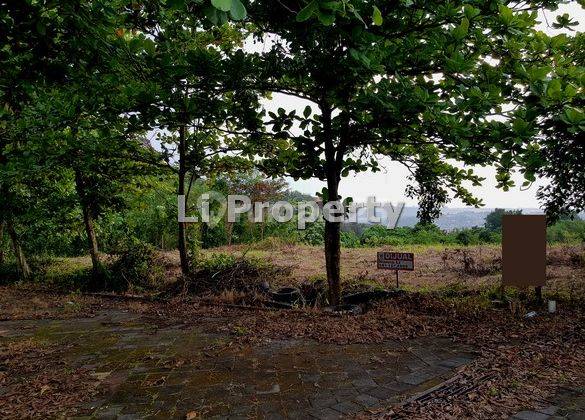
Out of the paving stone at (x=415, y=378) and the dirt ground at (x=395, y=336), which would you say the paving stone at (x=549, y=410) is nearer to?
the dirt ground at (x=395, y=336)

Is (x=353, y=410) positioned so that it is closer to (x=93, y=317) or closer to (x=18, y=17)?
(x=18, y=17)

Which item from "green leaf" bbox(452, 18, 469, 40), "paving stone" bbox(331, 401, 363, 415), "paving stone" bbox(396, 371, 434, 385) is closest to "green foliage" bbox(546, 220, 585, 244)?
"paving stone" bbox(396, 371, 434, 385)

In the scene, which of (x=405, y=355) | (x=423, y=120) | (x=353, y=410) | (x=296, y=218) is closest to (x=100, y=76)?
(x=423, y=120)

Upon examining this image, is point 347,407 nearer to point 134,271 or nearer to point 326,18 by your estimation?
point 326,18

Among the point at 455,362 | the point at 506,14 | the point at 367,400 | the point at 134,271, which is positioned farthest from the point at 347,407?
the point at 134,271

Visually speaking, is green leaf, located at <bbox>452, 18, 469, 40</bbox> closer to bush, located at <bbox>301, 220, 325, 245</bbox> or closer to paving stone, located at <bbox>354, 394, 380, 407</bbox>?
paving stone, located at <bbox>354, 394, 380, 407</bbox>

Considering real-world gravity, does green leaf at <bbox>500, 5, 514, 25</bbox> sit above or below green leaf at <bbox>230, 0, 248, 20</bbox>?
above

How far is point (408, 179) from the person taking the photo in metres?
6.76

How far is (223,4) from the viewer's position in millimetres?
1233

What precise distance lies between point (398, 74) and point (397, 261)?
11.3 feet

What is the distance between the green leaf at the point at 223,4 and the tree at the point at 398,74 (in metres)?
1.23

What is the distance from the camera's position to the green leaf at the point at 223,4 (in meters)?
1.19

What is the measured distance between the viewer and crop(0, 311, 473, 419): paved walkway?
2.98 meters

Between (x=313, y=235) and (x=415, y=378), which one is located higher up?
(x=313, y=235)
